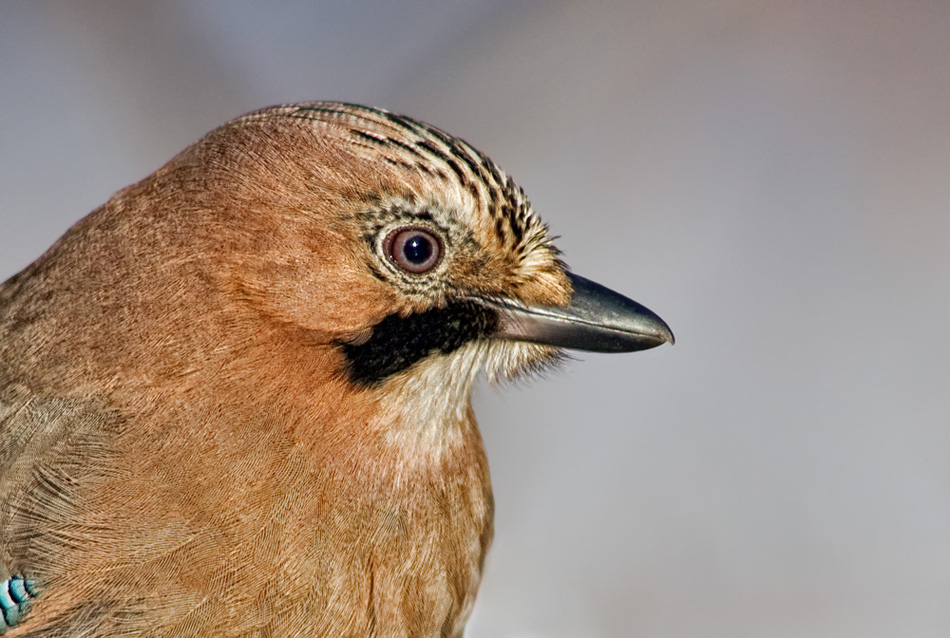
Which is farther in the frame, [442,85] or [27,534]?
[442,85]

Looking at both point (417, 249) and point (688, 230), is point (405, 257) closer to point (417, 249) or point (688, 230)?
point (417, 249)

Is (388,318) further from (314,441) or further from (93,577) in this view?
(93,577)

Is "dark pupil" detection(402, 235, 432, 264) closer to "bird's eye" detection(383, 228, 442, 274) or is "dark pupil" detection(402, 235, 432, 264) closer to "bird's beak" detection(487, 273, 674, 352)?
"bird's eye" detection(383, 228, 442, 274)

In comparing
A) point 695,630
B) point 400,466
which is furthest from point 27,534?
point 695,630

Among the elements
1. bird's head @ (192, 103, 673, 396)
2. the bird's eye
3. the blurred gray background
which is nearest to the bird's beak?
bird's head @ (192, 103, 673, 396)

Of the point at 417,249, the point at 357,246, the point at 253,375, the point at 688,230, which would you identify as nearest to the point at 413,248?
the point at 417,249

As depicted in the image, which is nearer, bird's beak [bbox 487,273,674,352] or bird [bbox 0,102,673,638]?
bird [bbox 0,102,673,638]

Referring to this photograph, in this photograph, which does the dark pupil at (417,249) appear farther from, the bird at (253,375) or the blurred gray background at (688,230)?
the blurred gray background at (688,230)

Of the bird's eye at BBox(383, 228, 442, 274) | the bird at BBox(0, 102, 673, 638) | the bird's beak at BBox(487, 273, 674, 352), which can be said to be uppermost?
the bird's beak at BBox(487, 273, 674, 352)
